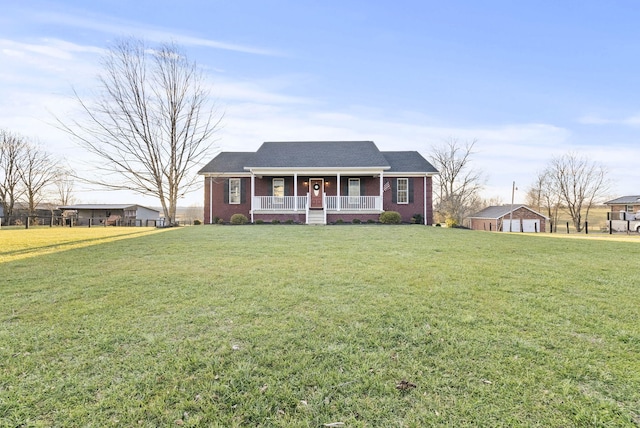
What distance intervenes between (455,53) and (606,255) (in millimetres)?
11367

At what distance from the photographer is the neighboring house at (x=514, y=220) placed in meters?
34.4

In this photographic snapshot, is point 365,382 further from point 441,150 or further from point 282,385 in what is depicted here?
point 441,150

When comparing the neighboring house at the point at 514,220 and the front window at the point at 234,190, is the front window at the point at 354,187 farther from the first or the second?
the neighboring house at the point at 514,220

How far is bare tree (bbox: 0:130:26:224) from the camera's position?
31.6 m

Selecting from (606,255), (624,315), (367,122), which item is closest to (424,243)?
(606,255)

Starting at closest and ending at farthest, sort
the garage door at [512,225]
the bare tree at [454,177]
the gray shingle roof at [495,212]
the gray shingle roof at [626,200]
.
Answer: the gray shingle roof at [626,200]
the garage door at [512,225]
the gray shingle roof at [495,212]
the bare tree at [454,177]

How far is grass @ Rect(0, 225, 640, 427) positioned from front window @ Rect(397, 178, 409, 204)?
44.3ft

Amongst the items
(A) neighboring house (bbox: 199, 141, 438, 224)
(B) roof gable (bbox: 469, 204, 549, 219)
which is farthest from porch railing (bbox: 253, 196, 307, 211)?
(B) roof gable (bbox: 469, 204, 549, 219)

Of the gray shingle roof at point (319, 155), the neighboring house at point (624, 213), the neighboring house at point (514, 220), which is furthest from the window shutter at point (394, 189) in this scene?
the neighboring house at point (624, 213)

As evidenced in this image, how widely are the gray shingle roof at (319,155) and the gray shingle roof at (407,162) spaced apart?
1.20 meters

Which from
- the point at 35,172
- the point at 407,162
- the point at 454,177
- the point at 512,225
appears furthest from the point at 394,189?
the point at 35,172

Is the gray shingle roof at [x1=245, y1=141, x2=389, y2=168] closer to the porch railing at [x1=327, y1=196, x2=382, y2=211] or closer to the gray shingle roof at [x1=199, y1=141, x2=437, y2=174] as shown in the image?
the gray shingle roof at [x1=199, y1=141, x2=437, y2=174]

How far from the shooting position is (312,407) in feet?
6.15

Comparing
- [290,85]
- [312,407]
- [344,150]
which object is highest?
[290,85]
